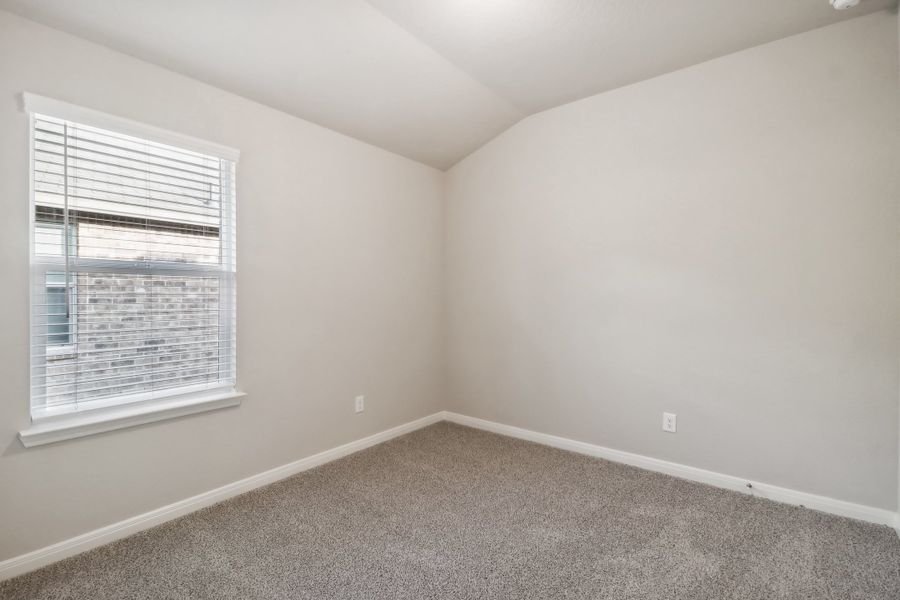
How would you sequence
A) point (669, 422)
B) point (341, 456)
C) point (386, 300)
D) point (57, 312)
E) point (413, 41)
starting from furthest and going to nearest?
point (386, 300) < point (341, 456) < point (669, 422) < point (413, 41) < point (57, 312)

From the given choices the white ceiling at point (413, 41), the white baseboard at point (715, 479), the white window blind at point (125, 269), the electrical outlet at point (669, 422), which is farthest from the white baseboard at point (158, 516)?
the white ceiling at point (413, 41)

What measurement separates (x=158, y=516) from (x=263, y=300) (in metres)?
1.20

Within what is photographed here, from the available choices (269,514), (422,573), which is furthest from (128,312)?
(422,573)

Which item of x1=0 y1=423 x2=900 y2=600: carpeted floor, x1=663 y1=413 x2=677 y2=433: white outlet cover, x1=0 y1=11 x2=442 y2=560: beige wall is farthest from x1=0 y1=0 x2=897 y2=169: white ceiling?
x1=0 y1=423 x2=900 y2=600: carpeted floor

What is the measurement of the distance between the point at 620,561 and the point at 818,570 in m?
0.81

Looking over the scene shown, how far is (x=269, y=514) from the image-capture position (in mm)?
2311

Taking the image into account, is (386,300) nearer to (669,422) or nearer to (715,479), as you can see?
(669,422)

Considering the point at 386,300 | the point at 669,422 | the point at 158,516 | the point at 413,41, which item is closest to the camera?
the point at 158,516

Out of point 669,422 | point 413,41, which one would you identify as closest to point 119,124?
point 413,41

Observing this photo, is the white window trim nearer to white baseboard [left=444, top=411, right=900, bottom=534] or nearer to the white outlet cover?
white baseboard [left=444, top=411, right=900, bottom=534]

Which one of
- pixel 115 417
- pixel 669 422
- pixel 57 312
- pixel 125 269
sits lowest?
pixel 669 422

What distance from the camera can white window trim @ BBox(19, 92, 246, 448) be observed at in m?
1.84

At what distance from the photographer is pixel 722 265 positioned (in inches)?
102

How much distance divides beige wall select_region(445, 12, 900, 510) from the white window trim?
206 cm
